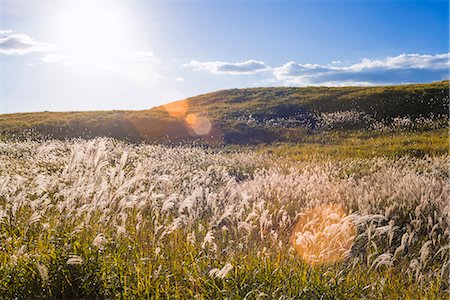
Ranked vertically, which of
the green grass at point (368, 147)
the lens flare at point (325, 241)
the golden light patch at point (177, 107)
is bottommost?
the green grass at point (368, 147)

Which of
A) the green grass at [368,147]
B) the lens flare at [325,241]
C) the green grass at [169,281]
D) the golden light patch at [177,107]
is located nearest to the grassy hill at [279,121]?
the green grass at [368,147]

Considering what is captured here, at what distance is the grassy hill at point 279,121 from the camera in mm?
28109

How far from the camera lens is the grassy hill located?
1107 inches

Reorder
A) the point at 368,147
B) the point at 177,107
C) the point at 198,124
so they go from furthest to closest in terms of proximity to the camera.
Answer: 1. the point at 177,107
2. the point at 198,124
3. the point at 368,147

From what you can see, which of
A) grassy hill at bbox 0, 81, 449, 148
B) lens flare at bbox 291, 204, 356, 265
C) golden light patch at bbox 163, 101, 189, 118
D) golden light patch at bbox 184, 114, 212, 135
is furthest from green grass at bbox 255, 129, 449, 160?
golden light patch at bbox 163, 101, 189, 118

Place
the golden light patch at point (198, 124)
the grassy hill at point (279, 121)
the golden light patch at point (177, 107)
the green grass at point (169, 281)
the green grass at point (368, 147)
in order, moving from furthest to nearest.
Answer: the golden light patch at point (177, 107) < the golden light patch at point (198, 124) < the grassy hill at point (279, 121) < the green grass at point (368, 147) < the green grass at point (169, 281)

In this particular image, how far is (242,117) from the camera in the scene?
116 feet

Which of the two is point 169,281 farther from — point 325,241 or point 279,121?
point 279,121

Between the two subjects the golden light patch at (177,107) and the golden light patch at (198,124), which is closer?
the golden light patch at (198,124)

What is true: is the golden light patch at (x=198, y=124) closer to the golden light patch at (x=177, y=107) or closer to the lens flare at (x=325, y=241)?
the golden light patch at (x=177, y=107)

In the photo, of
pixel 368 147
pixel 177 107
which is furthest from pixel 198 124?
pixel 368 147

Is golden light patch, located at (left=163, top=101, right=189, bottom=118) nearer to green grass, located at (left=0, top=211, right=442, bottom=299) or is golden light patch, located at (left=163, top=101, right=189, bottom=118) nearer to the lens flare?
the lens flare

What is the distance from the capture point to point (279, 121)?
32.8 meters

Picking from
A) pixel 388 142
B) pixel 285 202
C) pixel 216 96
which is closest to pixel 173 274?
pixel 285 202
